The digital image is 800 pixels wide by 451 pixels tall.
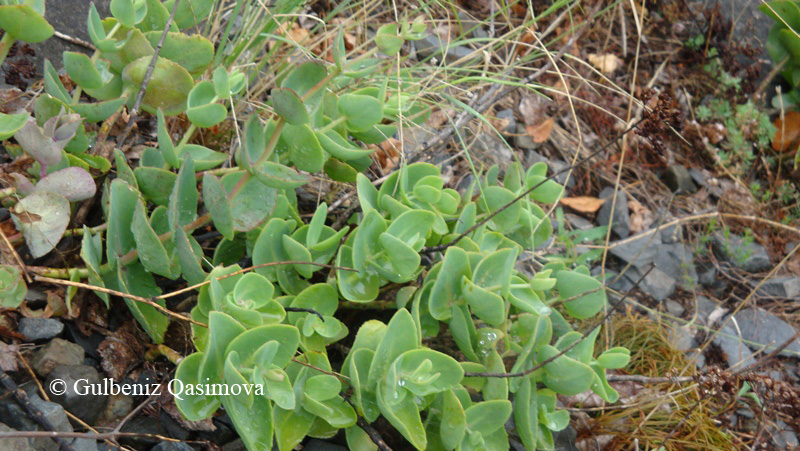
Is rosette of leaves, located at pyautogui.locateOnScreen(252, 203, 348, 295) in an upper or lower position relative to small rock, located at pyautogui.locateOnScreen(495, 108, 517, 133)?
upper

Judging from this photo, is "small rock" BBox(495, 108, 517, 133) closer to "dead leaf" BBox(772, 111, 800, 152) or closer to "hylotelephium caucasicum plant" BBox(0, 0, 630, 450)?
"hylotelephium caucasicum plant" BBox(0, 0, 630, 450)

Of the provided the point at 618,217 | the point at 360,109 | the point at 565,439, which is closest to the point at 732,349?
the point at 618,217

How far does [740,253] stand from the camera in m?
2.68

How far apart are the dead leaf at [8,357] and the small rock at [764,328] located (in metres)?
2.28

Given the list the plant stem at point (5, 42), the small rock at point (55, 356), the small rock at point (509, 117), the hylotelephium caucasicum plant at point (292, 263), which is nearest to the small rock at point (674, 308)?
the small rock at point (509, 117)

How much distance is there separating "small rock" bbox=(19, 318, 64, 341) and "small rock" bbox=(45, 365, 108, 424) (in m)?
0.09

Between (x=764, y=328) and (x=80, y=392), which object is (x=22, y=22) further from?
(x=764, y=328)

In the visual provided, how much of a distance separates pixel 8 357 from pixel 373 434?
674 mm

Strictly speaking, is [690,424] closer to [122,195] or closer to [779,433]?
[779,433]

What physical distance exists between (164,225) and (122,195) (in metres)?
0.12

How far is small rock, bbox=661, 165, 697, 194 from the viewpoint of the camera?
2906 millimetres

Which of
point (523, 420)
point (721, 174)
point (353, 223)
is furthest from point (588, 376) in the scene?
point (721, 174)

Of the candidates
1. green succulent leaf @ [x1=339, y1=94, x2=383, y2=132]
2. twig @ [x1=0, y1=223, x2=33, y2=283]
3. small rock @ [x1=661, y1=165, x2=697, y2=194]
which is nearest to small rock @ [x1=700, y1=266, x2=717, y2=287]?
small rock @ [x1=661, y1=165, x2=697, y2=194]

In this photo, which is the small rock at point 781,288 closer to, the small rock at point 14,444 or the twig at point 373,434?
the twig at point 373,434
